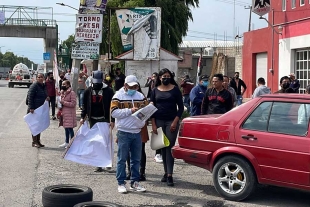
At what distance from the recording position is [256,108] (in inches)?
284

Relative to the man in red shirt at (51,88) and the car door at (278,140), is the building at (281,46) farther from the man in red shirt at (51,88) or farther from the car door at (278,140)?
the car door at (278,140)

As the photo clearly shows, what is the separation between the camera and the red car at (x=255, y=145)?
6.67 meters

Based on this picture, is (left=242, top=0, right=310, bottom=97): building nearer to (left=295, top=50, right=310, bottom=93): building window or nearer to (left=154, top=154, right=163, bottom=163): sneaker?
(left=295, top=50, right=310, bottom=93): building window

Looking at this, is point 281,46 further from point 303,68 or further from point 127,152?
point 127,152

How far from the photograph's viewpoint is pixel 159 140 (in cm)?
800

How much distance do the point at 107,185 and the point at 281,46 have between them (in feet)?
59.9

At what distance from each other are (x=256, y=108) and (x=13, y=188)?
3.89 metres

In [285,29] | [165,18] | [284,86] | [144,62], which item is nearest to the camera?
[284,86]

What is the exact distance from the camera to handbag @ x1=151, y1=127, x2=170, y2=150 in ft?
26.1

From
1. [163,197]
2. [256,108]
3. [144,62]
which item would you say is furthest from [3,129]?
[256,108]

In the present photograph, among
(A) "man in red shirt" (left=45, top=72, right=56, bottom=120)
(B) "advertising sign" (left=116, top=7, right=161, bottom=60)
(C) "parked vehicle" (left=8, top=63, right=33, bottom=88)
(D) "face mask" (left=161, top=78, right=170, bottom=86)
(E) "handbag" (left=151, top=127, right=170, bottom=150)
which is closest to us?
(E) "handbag" (left=151, top=127, right=170, bottom=150)

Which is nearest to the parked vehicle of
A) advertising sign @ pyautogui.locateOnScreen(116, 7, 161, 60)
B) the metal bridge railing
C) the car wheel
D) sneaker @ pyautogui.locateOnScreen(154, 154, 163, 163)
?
the metal bridge railing

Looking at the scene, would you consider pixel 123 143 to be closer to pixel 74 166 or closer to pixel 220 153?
pixel 220 153

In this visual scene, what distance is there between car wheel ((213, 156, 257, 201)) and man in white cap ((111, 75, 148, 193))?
1.20 meters
